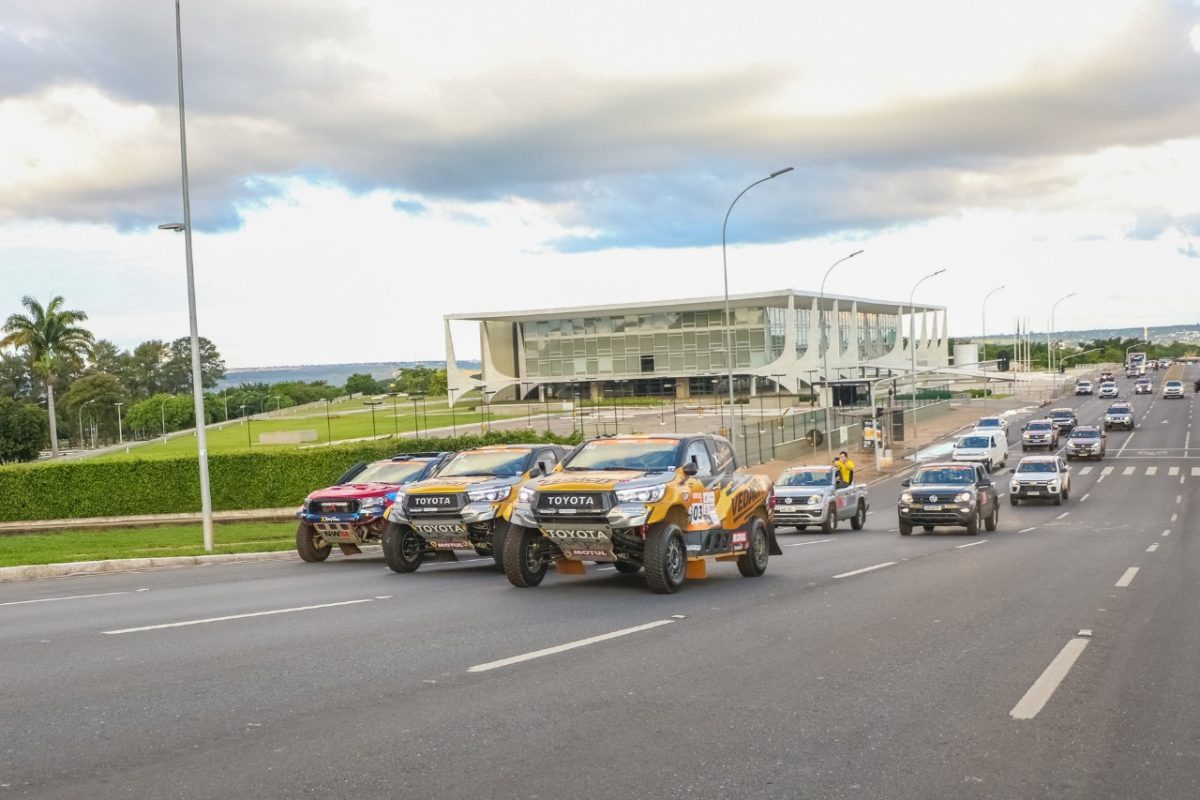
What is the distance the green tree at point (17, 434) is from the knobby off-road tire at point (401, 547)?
3257 inches

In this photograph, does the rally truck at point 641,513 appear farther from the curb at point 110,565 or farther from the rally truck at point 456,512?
the curb at point 110,565

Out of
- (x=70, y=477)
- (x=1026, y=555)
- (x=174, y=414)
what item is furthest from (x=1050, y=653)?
(x=174, y=414)

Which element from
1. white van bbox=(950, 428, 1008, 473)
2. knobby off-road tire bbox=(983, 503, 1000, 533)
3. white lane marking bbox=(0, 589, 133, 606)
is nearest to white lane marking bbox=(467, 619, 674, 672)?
white lane marking bbox=(0, 589, 133, 606)

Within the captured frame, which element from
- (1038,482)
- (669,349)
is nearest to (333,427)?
(669,349)

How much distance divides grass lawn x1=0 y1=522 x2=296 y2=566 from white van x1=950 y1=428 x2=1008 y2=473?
35353mm

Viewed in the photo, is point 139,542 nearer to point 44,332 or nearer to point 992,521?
point 992,521

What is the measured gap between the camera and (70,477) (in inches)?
1444

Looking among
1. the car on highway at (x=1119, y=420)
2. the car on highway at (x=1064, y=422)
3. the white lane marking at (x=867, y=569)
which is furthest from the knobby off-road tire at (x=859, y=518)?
the car on highway at (x=1119, y=420)

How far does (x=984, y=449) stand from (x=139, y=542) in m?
42.3

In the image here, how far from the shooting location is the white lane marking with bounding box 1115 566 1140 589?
1503cm

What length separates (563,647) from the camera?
31.5 ft

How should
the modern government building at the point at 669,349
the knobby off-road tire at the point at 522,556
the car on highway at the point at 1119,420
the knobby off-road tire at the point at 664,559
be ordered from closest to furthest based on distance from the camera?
the knobby off-road tire at the point at 664,559
the knobby off-road tire at the point at 522,556
the car on highway at the point at 1119,420
the modern government building at the point at 669,349

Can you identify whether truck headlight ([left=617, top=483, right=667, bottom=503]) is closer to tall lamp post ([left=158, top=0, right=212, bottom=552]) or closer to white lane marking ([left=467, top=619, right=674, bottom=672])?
white lane marking ([left=467, top=619, right=674, bottom=672])

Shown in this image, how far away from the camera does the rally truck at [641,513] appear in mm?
13258
